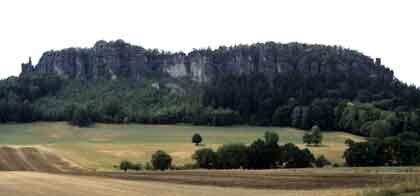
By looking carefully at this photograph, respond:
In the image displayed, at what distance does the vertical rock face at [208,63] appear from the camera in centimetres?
18862

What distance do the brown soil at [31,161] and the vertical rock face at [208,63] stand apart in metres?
105

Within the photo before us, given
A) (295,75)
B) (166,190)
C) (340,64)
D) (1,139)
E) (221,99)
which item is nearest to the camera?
(166,190)

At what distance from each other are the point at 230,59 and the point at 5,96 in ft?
258

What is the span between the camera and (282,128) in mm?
123750

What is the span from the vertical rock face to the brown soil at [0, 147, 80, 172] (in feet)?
345

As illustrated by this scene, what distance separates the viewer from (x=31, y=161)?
72688 millimetres

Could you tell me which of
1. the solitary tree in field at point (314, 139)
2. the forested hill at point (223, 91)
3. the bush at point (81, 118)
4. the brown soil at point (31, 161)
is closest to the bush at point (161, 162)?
the brown soil at point (31, 161)

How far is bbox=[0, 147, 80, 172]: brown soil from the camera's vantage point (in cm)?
6291

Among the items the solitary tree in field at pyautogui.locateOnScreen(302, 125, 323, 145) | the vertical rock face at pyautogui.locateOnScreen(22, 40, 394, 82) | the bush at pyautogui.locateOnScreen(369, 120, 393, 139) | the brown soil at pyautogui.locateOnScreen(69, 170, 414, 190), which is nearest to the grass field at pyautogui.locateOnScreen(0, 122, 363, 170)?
the solitary tree in field at pyautogui.locateOnScreen(302, 125, 323, 145)

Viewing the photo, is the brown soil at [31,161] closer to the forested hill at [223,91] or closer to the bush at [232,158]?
the bush at [232,158]

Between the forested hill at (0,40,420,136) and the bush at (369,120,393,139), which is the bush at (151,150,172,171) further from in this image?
the forested hill at (0,40,420,136)

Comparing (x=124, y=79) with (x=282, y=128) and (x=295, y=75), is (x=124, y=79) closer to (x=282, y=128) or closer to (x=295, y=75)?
(x=295, y=75)

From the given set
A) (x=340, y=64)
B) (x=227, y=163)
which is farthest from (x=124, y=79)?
(x=227, y=163)

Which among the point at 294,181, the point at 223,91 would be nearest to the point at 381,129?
the point at 223,91
